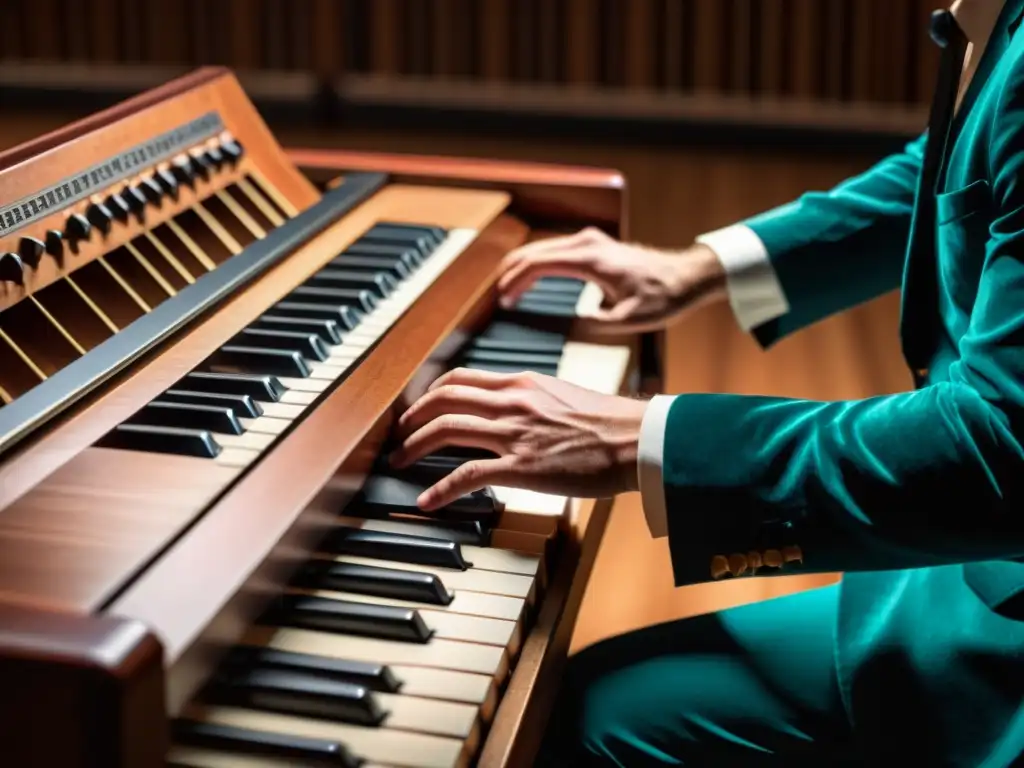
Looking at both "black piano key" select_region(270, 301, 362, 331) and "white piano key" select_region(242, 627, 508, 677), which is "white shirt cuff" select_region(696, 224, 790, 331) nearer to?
"black piano key" select_region(270, 301, 362, 331)

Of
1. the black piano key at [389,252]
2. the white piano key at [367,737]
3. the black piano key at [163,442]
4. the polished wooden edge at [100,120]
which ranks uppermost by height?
the polished wooden edge at [100,120]

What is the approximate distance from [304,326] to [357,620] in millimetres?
383

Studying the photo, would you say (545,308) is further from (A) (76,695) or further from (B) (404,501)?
(A) (76,695)

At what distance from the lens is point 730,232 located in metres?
1.53

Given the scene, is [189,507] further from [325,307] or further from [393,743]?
[325,307]

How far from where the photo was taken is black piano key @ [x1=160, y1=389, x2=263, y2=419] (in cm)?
98

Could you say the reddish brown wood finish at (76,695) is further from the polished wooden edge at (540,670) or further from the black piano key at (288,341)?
the black piano key at (288,341)

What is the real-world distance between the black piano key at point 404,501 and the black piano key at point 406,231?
0.52 m

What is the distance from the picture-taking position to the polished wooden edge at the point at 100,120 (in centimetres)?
115

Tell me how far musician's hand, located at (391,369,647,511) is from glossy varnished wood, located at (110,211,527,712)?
0.19 ft

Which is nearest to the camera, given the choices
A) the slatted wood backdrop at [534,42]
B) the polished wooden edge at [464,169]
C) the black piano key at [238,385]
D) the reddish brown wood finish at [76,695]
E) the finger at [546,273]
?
the reddish brown wood finish at [76,695]

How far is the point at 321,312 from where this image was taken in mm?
1224

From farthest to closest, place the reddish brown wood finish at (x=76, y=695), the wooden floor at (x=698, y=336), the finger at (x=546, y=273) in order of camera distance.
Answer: the wooden floor at (x=698, y=336) < the finger at (x=546, y=273) < the reddish brown wood finish at (x=76, y=695)

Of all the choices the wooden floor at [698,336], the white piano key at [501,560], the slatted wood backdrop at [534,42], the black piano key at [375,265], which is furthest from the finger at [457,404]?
the slatted wood backdrop at [534,42]
